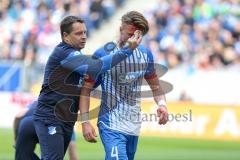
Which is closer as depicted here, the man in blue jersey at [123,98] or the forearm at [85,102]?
the forearm at [85,102]

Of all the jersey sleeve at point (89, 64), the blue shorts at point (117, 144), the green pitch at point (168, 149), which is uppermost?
the green pitch at point (168, 149)

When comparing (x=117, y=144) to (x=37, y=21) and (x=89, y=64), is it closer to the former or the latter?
(x=89, y=64)

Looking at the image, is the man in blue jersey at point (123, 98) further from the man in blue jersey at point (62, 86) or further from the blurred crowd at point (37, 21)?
the blurred crowd at point (37, 21)

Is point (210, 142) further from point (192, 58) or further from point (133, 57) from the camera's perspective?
point (133, 57)

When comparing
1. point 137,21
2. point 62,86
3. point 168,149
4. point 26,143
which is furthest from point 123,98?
point 168,149

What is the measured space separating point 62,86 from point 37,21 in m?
22.1

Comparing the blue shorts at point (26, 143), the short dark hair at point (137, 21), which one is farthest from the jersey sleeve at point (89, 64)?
the blue shorts at point (26, 143)

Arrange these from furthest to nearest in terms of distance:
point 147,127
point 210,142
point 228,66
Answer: point 228,66
point 147,127
point 210,142

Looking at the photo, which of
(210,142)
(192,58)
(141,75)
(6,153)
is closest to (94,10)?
(192,58)

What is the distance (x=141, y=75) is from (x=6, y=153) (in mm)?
8051

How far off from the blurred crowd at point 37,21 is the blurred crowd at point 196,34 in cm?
340

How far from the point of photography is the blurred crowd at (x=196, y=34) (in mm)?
24828

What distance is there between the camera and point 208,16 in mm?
26922

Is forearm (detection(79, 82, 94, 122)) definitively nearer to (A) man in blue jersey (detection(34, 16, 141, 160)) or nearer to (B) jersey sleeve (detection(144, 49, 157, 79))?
(A) man in blue jersey (detection(34, 16, 141, 160))
